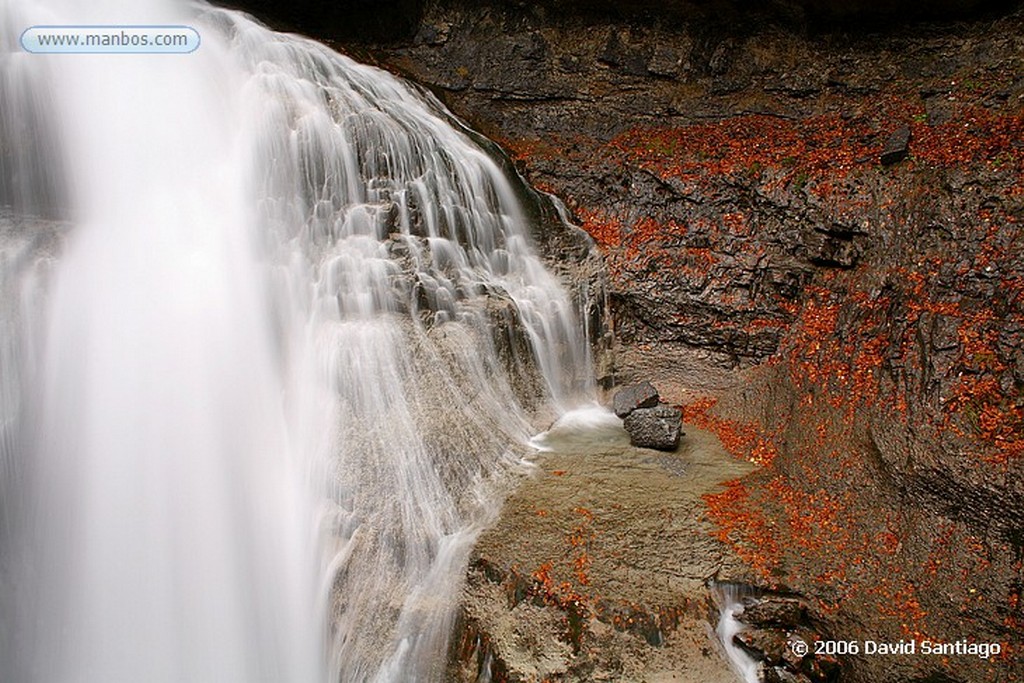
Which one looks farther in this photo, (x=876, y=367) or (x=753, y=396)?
(x=753, y=396)

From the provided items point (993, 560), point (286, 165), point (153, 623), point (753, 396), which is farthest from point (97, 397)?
point (993, 560)

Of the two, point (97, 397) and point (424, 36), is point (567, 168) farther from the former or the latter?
point (97, 397)

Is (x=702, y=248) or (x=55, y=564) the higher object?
(x=702, y=248)

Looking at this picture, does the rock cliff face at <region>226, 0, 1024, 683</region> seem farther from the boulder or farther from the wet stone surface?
the boulder

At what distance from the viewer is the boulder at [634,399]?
838 centimetres

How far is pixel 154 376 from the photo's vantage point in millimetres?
6547

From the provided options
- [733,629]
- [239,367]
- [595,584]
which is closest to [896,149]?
[733,629]

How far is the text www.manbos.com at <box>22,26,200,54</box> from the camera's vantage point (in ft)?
26.7

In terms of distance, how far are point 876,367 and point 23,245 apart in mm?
9305

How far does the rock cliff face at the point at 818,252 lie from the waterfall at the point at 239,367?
7.54 ft

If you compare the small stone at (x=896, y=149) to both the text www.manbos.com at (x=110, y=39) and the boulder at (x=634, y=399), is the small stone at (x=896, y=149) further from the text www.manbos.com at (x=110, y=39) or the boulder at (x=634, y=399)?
the text www.manbos.com at (x=110, y=39)

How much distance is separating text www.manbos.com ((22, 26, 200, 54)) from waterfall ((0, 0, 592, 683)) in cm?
15

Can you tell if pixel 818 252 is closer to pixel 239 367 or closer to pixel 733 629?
pixel 733 629

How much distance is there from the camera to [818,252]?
369 inches
